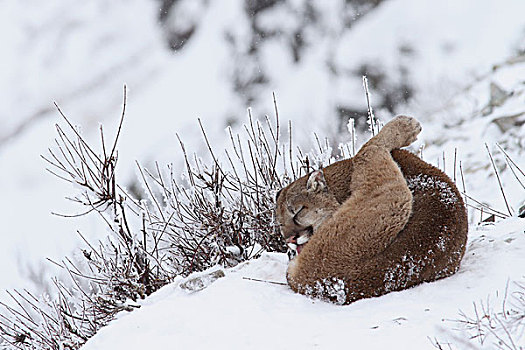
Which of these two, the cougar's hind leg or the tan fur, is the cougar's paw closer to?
the cougar's hind leg

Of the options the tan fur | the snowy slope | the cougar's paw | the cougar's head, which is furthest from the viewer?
the cougar's paw

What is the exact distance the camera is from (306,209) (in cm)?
394

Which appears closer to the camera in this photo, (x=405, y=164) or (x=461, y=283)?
(x=461, y=283)

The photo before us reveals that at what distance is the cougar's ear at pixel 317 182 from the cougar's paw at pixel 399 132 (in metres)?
0.50

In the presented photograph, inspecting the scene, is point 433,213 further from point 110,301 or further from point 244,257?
point 110,301

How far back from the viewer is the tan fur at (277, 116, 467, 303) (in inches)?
128

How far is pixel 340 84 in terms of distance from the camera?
2070 cm

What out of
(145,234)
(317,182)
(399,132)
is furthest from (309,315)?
(145,234)

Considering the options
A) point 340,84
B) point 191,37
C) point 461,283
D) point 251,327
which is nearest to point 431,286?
point 461,283

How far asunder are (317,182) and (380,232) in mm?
759

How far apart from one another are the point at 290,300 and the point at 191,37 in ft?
66.8

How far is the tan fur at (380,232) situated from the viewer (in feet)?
10.6

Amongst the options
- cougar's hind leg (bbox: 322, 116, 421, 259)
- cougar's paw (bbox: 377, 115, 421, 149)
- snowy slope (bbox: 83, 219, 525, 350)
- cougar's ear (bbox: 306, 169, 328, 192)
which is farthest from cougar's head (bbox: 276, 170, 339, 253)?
cougar's paw (bbox: 377, 115, 421, 149)

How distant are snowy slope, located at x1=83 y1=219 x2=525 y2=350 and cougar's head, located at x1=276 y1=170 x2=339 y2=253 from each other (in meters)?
0.41
